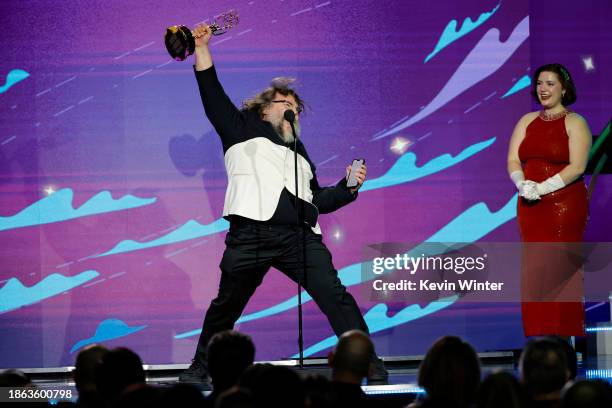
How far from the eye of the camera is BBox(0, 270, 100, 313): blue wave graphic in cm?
749

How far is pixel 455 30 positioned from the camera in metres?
7.94

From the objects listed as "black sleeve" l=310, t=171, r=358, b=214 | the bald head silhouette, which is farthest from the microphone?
the bald head silhouette

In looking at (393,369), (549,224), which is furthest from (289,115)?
(393,369)

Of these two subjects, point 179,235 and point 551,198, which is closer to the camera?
point 551,198

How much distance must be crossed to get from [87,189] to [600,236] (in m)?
4.17

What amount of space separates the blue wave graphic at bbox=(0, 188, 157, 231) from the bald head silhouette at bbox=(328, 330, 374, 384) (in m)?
3.97

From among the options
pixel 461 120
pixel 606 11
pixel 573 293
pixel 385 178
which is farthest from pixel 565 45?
pixel 573 293

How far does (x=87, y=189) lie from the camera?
7559mm

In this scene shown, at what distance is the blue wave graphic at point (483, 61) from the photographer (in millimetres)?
7895

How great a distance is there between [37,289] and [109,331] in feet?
2.05

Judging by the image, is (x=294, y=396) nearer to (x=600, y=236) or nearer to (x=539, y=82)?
(x=539, y=82)

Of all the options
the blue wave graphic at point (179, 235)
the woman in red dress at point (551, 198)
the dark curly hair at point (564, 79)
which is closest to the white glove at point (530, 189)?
the woman in red dress at point (551, 198)
